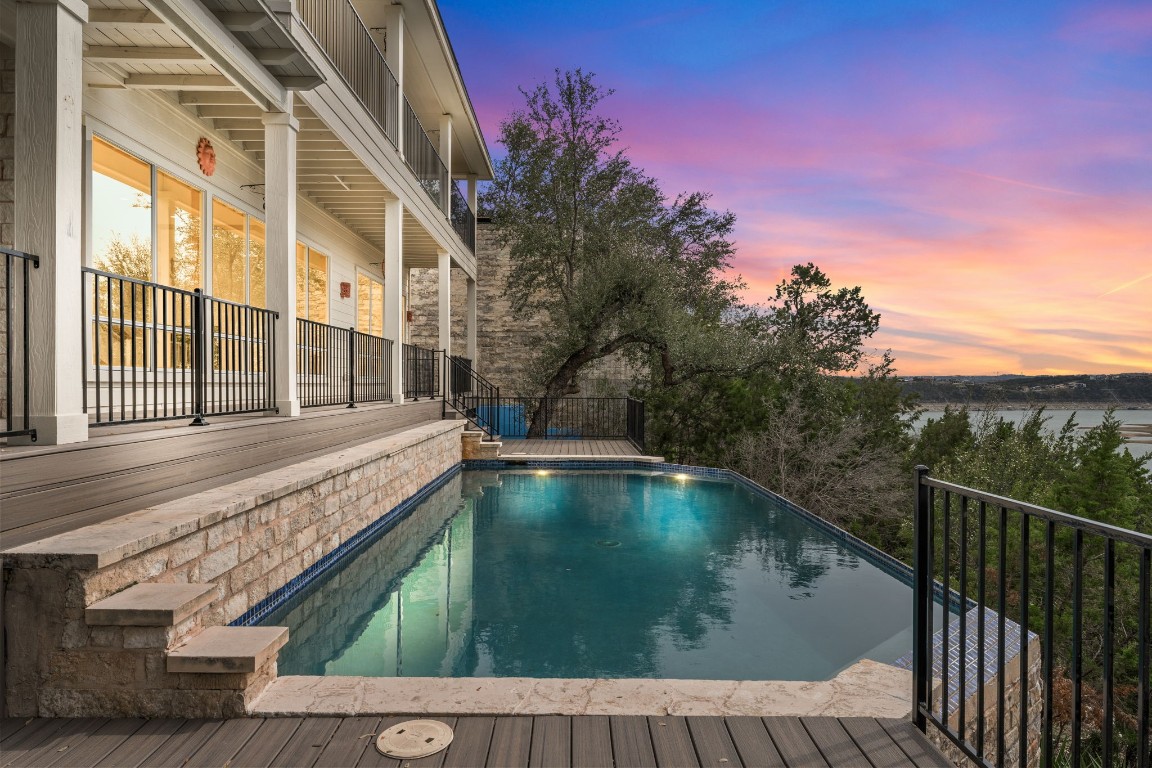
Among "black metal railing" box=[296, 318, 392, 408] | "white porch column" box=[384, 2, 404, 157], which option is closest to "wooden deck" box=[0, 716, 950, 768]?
"black metal railing" box=[296, 318, 392, 408]

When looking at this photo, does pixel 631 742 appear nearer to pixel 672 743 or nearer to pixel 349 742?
pixel 672 743

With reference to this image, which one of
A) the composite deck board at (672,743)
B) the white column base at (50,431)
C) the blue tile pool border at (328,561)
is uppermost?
the white column base at (50,431)

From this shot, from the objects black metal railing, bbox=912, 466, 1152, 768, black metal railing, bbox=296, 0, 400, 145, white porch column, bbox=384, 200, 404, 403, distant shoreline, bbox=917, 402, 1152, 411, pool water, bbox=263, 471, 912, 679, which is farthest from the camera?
distant shoreline, bbox=917, 402, 1152, 411

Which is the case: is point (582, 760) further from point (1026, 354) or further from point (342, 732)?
point (1026, 354)

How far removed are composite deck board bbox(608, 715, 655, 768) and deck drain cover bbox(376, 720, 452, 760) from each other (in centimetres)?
59

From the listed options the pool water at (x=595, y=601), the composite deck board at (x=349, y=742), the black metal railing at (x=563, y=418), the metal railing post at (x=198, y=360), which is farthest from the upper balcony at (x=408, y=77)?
the composite deck board at (x=349, y=742)

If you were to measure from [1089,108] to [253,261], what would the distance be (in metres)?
23.9

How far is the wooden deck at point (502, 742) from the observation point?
6.94 ft

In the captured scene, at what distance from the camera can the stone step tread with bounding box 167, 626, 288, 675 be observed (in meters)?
2.38

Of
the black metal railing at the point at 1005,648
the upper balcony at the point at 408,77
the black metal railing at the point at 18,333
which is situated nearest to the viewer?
the black metal railing at the point at 1005,648

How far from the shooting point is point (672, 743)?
2238 mm

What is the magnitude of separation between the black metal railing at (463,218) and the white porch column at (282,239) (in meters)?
7.69

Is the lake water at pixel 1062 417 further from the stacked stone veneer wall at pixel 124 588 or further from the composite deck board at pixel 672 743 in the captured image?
the stacked stone veneer wall at pixel 124 588

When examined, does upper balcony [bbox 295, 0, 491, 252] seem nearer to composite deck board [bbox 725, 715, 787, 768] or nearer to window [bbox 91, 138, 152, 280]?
window [bbox 91, 138, 152, 280]
